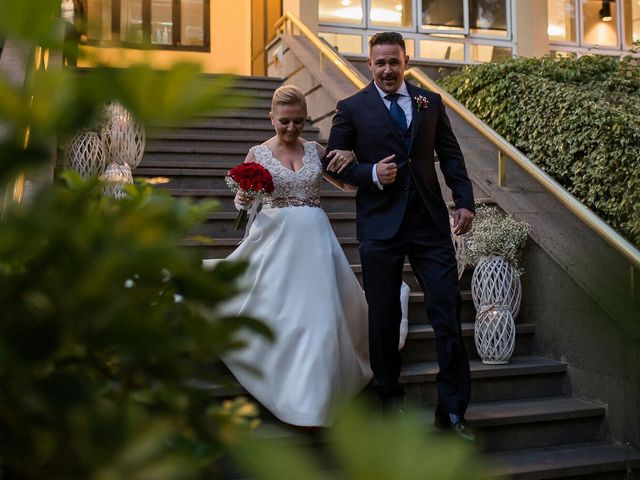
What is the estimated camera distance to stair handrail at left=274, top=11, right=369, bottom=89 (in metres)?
7.62

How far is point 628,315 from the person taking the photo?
1.49 ft

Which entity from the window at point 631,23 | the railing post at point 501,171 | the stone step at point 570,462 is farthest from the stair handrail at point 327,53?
the window at point 631,23

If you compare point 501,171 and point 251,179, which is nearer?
point 251,179

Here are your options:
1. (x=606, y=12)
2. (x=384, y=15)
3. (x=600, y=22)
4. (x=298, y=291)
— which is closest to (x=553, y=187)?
(x=298, y=291)

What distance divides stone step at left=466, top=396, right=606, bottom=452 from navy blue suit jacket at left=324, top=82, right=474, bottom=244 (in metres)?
1.06

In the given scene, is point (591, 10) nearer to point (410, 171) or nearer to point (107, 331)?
point (410, 171)

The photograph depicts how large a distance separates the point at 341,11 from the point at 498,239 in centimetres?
818

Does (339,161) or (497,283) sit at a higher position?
(339,161)

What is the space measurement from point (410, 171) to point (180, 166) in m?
3.60

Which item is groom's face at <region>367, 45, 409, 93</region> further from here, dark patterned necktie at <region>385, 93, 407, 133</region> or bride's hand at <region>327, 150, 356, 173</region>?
bride's hand at <region>327, 150, 356, 173</region>

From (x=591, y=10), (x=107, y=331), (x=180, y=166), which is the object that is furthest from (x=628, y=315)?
(x=591, y=10)

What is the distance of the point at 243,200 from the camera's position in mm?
4121

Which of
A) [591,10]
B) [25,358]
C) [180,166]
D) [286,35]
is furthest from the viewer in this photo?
[591,10]

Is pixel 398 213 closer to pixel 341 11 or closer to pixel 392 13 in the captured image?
pixel 341 11
